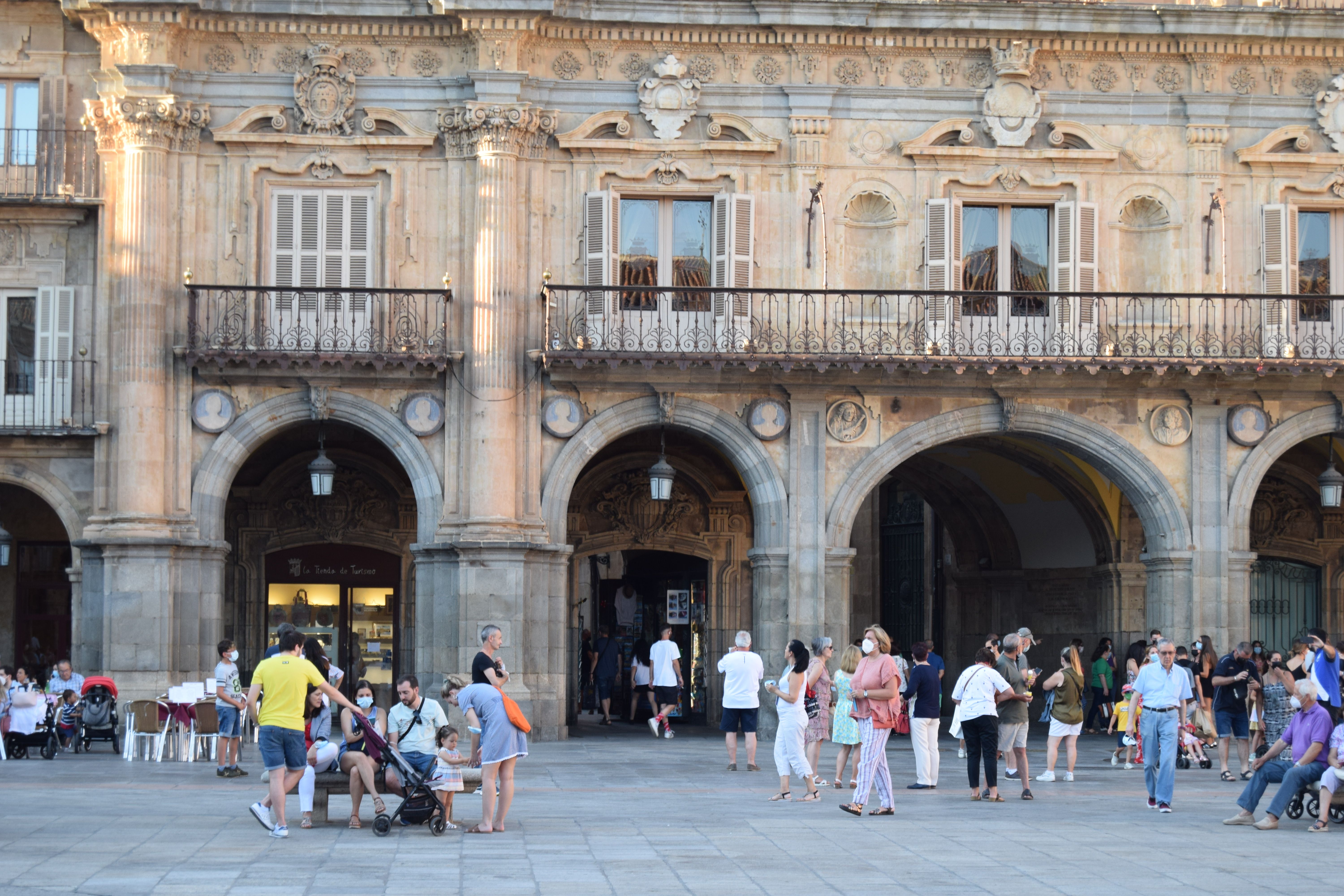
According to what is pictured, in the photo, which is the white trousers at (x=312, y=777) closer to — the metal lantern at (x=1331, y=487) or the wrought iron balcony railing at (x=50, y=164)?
the wrought iron balcony railing at (x=50, y=164)

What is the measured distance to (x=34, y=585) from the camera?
29.6 meters

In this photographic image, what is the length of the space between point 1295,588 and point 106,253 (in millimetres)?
19384

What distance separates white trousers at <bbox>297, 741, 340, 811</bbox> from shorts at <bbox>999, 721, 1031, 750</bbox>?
6.71 metres

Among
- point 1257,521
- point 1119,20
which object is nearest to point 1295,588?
point 1257,521

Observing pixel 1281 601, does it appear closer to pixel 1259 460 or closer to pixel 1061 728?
pixel 1259 460

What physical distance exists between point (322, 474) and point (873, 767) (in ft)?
39.0

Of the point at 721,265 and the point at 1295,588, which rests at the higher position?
the point at 721,265

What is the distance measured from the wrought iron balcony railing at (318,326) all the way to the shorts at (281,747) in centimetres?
1128

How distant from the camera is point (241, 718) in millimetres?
20516

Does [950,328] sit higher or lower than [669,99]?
lower

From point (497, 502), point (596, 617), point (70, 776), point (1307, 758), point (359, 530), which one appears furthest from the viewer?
point (596, 617)

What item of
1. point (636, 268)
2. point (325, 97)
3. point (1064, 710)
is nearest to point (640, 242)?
point (636, 268)

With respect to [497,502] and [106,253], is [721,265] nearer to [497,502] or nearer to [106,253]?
[497,502]

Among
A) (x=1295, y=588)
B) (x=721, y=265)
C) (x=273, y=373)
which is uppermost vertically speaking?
(x=721, y=265)
